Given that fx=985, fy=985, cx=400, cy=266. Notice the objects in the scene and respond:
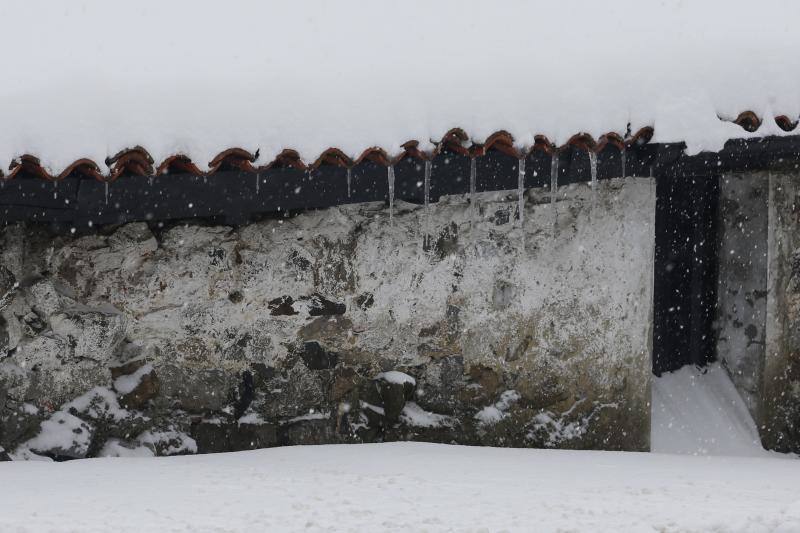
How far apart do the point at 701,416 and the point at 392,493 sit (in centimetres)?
295

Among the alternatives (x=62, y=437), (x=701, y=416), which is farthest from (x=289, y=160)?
(x=701, y=416)

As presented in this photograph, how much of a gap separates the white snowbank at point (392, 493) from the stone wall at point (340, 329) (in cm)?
22

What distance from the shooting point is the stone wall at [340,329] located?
4457mm

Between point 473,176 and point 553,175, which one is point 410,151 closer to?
point 473,176

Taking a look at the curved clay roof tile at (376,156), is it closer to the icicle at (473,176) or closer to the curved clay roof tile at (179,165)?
the icicle at (473,176)

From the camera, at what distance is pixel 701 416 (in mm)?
6254

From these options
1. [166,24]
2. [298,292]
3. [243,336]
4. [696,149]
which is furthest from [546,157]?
[166,24]

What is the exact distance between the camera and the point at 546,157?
5039mm

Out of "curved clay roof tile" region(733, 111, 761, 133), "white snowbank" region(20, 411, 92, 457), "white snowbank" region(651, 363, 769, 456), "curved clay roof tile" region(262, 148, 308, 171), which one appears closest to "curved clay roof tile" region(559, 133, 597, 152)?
"curved clay roof tile" region(733, 111, 761, 133)

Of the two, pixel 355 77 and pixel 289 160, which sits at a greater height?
pixel 355 77

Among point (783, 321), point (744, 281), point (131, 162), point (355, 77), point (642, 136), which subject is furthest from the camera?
point (744, 281)

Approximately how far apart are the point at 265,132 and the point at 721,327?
350cm

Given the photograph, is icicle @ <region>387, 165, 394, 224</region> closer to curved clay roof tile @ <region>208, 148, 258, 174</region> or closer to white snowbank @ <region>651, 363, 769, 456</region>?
curved clay roof tile @ <region>208, 148, 258, 174</region>

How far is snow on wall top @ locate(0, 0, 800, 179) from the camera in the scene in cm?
423
